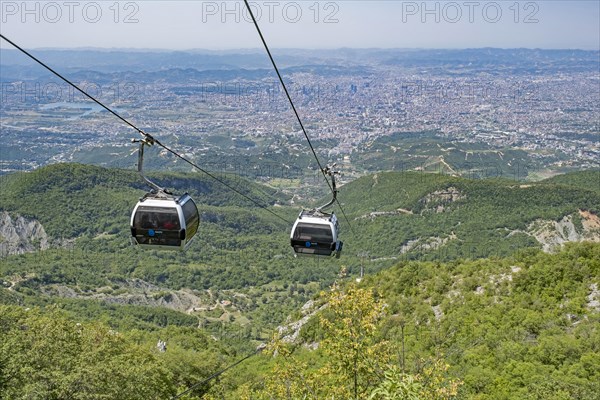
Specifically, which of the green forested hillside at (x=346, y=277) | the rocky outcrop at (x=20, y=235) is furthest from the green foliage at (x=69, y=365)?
the rocky outcrop at (x=20, y=235)

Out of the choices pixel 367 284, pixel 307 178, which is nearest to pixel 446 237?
pixel 367 284

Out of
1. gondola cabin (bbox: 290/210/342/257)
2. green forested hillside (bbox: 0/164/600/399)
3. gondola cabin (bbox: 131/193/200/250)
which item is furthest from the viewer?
green forested hillside (bbox: 0/164/600/399)

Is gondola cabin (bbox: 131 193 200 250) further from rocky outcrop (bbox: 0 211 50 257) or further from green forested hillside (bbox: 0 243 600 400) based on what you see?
rocky outcrop (bbox: 0 211 50 257)

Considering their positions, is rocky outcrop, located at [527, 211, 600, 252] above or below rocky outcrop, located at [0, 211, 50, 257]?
above

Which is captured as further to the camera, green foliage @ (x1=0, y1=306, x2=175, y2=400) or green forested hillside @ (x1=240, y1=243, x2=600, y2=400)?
green foliage @ (x1=0, y1=306, x2=175, y2=400)

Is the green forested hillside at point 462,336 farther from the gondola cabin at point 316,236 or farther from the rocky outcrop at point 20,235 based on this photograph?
the rocky outcrop at point 20,235

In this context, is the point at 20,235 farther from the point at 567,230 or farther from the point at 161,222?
the point at 161,222

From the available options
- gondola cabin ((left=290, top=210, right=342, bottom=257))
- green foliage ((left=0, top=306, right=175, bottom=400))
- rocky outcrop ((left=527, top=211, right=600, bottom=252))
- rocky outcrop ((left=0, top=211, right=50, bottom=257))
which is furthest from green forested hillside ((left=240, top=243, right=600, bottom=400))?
rocky outcrop ((left=0, top=211, right=50, bottom=257))

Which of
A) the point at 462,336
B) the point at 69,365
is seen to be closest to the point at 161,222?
the point at 69,365
